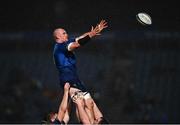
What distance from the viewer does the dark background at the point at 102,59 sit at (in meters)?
17.5

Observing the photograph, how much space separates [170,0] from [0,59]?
19.6 ft

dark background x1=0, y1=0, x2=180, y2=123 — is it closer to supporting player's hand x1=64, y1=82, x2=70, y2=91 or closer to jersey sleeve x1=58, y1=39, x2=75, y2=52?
supporting player's hand x1=64, y1=82, x2=70, y2=91

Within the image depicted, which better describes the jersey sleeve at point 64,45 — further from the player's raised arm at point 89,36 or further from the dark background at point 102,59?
the dark background at point 102,59

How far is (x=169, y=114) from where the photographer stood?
57.4ft

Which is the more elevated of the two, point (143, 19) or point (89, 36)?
point (143, 19)

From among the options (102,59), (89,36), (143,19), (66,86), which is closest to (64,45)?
(89,36)

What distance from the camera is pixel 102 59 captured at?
1919cm

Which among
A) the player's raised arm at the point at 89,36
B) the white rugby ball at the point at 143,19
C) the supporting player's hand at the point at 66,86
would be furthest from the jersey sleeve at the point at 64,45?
the white rugby ball at the point at 143,19

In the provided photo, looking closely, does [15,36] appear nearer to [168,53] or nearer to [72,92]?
[168,53]

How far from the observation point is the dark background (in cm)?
1755

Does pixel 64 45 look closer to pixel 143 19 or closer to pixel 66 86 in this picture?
pixel 66 86

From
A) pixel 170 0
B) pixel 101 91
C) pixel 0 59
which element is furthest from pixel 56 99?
pixel 170 0

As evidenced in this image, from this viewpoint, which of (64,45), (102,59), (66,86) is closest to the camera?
(64,45)

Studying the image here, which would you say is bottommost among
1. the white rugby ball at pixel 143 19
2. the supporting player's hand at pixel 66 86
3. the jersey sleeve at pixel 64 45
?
the supporting player's hand at pixel 66 86
